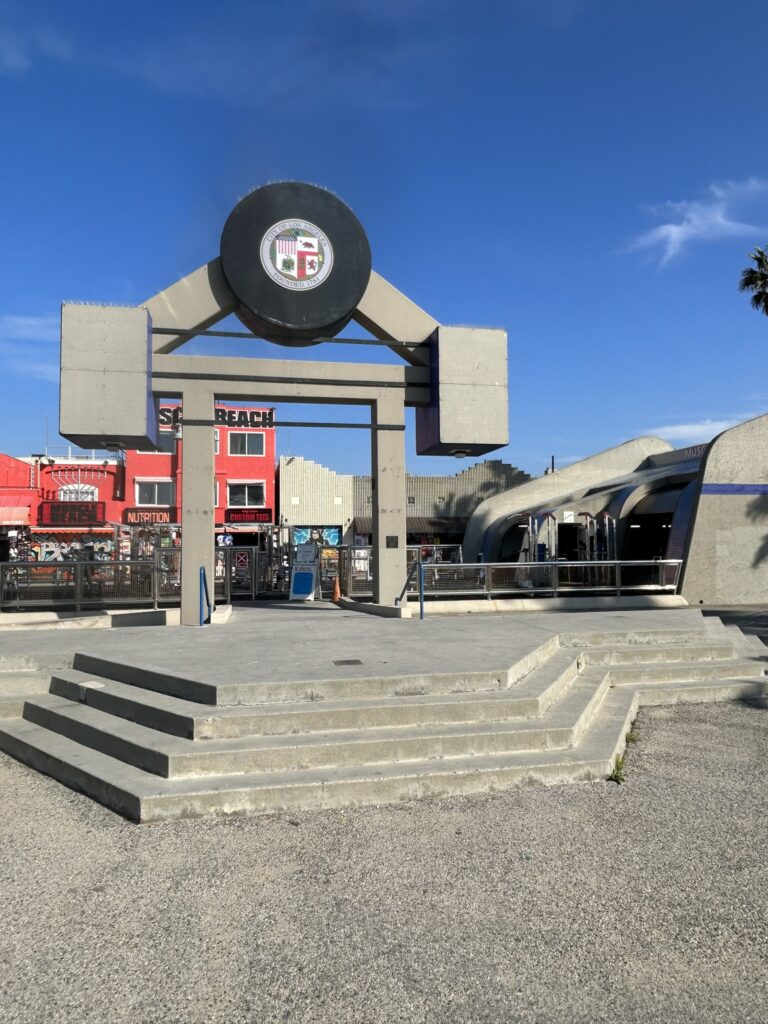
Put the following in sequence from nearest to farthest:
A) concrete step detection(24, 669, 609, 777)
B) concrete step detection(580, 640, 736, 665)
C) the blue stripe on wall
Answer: concrete step detection(24, 669, 609, 777) < concrete step detection(580, 640, 736, 665) < the blue stripe on wall

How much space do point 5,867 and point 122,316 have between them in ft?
34.0

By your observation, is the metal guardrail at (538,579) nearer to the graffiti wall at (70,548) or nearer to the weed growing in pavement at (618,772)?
the weed growing in pavement at (618,772)

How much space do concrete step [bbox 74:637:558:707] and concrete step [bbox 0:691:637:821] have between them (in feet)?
2.92

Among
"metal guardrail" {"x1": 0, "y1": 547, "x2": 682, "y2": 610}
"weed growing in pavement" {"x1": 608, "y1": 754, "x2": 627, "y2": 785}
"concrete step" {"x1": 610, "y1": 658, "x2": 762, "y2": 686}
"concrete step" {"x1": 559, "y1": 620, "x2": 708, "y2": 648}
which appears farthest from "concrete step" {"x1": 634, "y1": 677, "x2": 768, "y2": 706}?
"metal guardrail" {"x1": 0, "y1": 547, "x2": 682, "y2": 610}

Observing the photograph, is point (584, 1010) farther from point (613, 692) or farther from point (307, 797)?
point (613, 692)

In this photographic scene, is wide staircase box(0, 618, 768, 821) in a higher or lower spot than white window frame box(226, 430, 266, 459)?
lower

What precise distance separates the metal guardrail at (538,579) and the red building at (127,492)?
23591 millimetres

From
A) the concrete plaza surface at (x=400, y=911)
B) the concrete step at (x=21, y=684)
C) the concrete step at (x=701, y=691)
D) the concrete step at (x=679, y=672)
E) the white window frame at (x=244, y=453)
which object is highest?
the white window frame at (x=244, y=453)

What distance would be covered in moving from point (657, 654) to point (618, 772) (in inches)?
159

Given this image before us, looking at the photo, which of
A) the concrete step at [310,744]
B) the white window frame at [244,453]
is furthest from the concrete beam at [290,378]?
the white window frame at [244,453]

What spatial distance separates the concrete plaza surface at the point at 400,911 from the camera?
10.6 feet

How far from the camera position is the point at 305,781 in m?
5.48

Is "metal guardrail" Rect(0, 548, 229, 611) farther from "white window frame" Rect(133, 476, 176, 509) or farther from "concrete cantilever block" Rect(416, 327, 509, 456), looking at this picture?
"white window frame" Rect(133, 476, 176, 509)

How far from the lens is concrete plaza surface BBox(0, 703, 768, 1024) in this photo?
10.6ft
